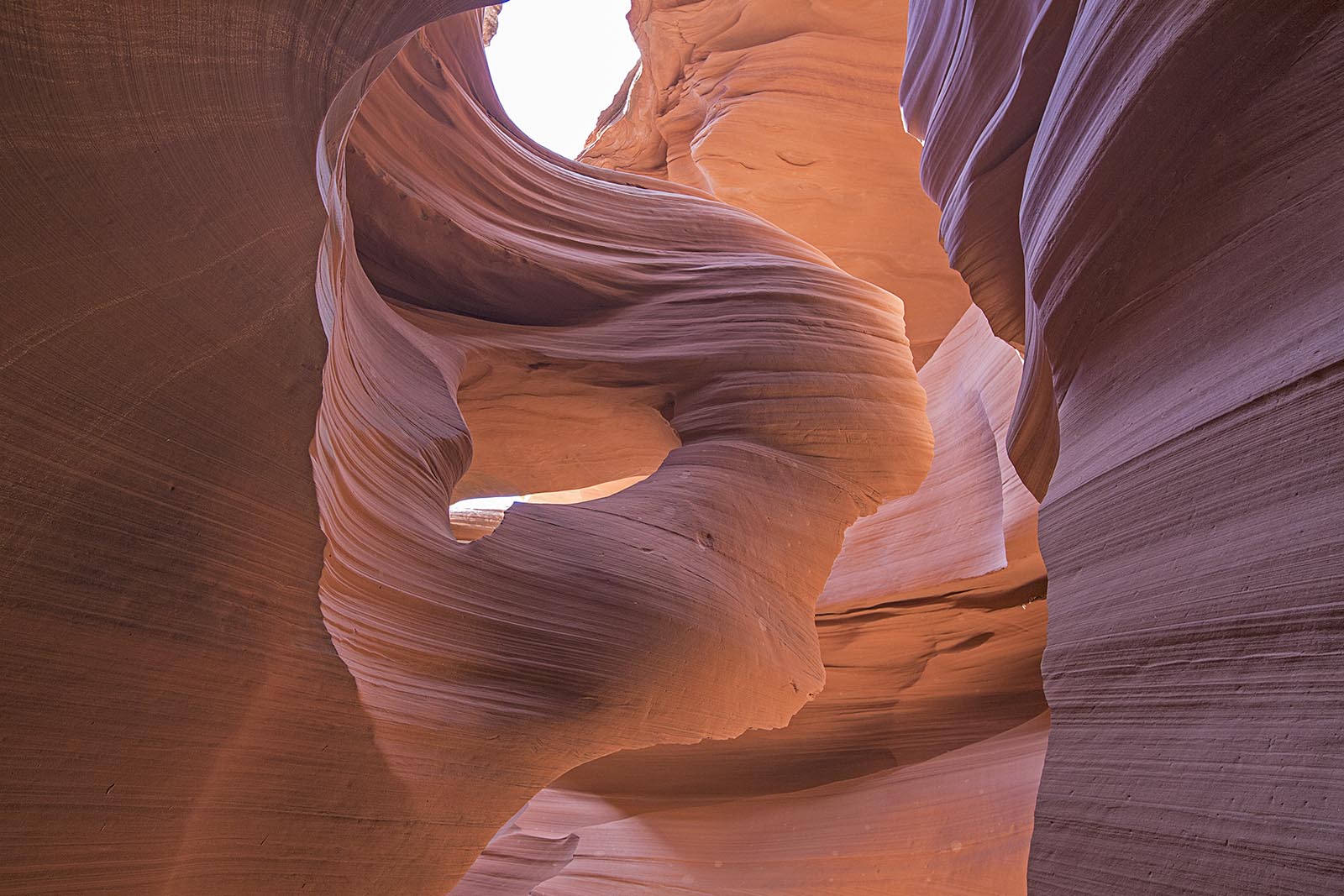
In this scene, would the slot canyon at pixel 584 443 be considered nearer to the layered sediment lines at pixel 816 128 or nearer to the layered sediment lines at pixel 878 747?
the layered sediment lines at pixel 878 747

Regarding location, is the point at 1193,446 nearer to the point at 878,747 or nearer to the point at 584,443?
the point at 584,443

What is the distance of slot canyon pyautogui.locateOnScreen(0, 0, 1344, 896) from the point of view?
1.40 metres

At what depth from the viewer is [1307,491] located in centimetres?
134

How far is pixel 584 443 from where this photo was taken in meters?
4.88

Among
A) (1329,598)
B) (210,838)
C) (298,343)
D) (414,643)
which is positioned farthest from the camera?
(414,643)

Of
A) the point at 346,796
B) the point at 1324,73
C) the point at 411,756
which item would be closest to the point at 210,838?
the point at 346,796

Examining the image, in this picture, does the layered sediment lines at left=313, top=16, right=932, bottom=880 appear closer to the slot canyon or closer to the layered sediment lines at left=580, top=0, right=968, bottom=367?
the slot canyon

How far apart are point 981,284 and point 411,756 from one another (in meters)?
2.39

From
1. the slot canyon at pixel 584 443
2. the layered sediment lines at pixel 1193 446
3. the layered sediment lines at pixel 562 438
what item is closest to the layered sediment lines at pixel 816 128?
the layered sediment lines at pixel 562 438

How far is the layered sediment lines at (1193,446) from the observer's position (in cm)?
130

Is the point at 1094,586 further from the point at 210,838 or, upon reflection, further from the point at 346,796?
the point at 210,838

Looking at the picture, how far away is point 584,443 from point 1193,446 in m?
3.55

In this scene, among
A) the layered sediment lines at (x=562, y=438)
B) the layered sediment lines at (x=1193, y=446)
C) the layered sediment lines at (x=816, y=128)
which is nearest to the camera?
the layered sediment lines at (x=1193, y=446)

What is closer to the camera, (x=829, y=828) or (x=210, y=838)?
(x=210, y=838)
